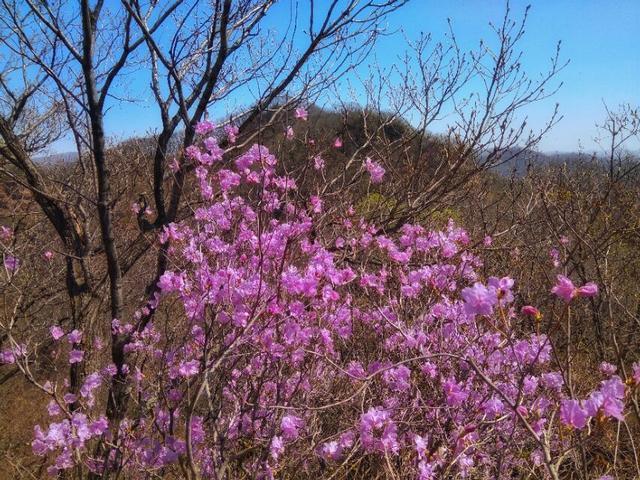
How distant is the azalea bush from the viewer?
2.30 metres

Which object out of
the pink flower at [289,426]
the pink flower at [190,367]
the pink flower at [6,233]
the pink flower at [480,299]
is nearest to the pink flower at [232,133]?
the pink flower at [190,367]

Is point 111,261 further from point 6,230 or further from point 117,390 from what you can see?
point 6,230

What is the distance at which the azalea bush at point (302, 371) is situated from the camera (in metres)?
2.30

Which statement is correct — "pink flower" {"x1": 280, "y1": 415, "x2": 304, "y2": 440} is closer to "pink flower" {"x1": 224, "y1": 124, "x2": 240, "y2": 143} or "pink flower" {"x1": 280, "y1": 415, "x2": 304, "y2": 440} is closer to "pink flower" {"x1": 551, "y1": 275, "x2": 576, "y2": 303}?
"pink flower" {"x1": 551, "y1": 275, "x2": 576, "y2": 303}

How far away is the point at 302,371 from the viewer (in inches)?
99.7

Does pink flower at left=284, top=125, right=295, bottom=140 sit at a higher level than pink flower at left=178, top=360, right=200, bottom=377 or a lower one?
higher

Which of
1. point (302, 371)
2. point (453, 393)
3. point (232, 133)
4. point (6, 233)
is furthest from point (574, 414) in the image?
point (6, 233)

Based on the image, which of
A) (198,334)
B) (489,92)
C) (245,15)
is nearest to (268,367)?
(198,334)

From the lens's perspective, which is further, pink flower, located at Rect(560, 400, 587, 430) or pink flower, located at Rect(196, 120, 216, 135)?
pink flower, located at Rect(196, 120, 216, 135)

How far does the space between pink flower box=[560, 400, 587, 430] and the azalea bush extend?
0.57 meters

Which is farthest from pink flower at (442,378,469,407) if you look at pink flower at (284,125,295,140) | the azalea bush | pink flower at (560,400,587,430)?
pink flower at (284,125,295,140)

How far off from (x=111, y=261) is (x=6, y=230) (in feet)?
8.29

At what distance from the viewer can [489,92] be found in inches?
197

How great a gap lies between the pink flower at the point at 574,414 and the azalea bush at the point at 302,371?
0.57 metres
